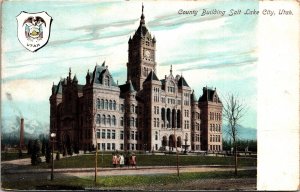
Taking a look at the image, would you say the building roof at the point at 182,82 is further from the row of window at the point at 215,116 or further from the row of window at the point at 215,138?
the row of window at the point at 215,138

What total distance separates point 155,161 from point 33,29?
2.78 m

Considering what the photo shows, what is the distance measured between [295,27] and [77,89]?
3.48 meters

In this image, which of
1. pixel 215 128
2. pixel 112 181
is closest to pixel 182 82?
pixel 215 128

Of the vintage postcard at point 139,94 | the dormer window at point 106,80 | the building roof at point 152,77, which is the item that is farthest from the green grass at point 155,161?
the building roof at point 152,77

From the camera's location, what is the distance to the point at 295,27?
22.1ft

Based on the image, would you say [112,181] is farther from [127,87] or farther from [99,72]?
[99,72]

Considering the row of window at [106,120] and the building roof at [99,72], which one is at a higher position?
the building roof at [99,72]

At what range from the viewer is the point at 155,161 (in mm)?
7332

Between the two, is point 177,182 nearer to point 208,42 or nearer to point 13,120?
point 208,42

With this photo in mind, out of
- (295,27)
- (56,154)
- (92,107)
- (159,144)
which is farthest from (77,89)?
(295,27)

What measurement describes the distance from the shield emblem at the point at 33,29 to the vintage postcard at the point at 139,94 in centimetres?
1

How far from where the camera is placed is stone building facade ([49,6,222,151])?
24.0 ft

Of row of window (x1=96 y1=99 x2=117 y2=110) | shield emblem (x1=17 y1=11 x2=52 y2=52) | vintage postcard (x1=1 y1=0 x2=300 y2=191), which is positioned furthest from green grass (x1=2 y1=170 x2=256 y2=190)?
shield emblem (x1=17 y1=11 x2=52 y2=52)

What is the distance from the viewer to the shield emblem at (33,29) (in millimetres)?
6766
